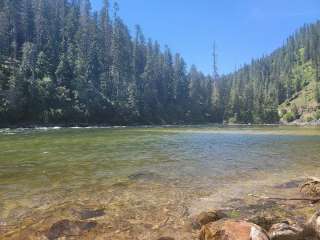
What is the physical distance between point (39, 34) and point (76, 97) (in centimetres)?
3513

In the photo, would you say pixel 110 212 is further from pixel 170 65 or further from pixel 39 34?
pixel 170 65

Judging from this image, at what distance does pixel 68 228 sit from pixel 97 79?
116m

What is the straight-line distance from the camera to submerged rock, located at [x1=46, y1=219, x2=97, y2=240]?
28.0 ft

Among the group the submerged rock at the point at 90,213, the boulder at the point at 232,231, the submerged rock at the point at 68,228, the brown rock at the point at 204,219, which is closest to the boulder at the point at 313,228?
the boulder at the point at 232,231

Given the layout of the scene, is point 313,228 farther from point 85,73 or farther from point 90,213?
point 85,73

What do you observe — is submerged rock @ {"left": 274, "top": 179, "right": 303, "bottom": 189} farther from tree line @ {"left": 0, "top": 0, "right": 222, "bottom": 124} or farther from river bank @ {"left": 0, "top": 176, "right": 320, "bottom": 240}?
tree line @ {"left": 0, "top": 0, "right": 222, "bottom": 124}

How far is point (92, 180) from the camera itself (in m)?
15.2

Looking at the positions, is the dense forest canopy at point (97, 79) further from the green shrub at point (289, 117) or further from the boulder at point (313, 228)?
the boulder at point (313, 228)

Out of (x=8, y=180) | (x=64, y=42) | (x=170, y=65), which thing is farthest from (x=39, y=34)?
(x=8, y=180)

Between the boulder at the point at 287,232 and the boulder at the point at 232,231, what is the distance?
0.49 m

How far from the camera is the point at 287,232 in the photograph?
24.4 feet

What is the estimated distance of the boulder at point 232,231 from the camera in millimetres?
7054

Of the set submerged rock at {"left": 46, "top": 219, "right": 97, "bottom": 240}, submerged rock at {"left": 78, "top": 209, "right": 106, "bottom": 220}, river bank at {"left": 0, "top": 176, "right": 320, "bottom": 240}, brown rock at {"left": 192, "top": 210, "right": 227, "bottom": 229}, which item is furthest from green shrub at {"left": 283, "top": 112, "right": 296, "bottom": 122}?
submerged rock at {"left": 46, "top": 219, "right": 97, "bottom": 240}

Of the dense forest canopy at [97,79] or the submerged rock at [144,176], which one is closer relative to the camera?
the submerged rock at [144,176]
